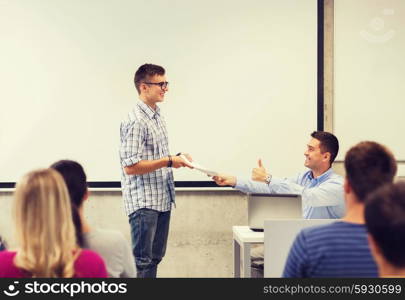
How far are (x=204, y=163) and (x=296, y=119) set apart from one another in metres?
0.78

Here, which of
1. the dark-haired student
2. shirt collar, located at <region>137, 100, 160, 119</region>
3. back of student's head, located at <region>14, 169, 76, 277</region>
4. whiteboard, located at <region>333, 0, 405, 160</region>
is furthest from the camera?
whiteboard, located at <region>333, 0, 405, 160</region>

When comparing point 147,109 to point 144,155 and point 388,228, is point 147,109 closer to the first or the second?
point 144,155

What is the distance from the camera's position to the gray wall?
4.67 m

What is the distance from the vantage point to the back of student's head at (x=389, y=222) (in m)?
1.30

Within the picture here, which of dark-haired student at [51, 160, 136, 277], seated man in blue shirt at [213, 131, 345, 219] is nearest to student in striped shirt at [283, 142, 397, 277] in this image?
dark-haired student at [51, 160, 136, 277]

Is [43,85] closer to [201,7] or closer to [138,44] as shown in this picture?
[138,44]

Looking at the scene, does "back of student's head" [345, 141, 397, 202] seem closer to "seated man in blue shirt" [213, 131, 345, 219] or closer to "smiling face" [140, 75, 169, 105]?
"seated man in blue shirt" [213, 131, 345, 219]

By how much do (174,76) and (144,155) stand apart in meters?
1.10

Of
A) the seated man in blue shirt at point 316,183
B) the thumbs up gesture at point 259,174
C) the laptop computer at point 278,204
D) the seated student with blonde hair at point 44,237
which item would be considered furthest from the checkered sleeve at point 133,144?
the seated student with blonde hair at point 44,237

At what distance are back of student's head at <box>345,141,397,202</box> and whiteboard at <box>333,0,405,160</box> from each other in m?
2.78

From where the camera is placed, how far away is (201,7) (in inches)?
181

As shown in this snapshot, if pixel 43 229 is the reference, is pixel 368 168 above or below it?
above

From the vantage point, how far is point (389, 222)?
131 centimetres

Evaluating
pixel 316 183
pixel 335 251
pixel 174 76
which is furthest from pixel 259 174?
pixel 335 251
